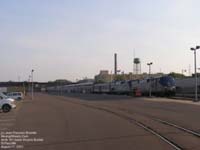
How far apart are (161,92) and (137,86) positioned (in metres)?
12.0

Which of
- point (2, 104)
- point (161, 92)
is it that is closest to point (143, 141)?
point (2, 104)

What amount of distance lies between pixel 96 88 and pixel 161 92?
61294mm

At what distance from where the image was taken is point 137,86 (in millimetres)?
92688

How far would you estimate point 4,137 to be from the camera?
56.6 feet

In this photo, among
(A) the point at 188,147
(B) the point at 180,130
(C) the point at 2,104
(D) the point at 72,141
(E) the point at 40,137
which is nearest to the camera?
(A) the point at 188,147

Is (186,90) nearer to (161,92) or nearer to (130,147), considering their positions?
(161,92)

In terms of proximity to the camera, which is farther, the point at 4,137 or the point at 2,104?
the point at 2,104

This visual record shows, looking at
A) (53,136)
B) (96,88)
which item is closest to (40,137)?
(53,136)

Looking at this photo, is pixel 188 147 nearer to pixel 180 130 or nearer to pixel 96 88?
pixel 180 130

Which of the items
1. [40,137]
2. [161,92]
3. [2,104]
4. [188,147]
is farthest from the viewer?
[161,92]

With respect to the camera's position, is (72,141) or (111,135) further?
(111,135)

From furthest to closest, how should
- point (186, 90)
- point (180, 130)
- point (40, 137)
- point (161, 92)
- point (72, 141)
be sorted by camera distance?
1. point (186, 90)
2. point (161, 92)
3. point (180, 130)
4. point (40, 137)
5. point (72, 141)

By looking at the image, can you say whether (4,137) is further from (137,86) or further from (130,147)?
(137,86)

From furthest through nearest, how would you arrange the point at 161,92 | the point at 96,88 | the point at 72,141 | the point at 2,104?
the point at 96,88, the point at 161,92, the point at 2,104, the point at 72,141
